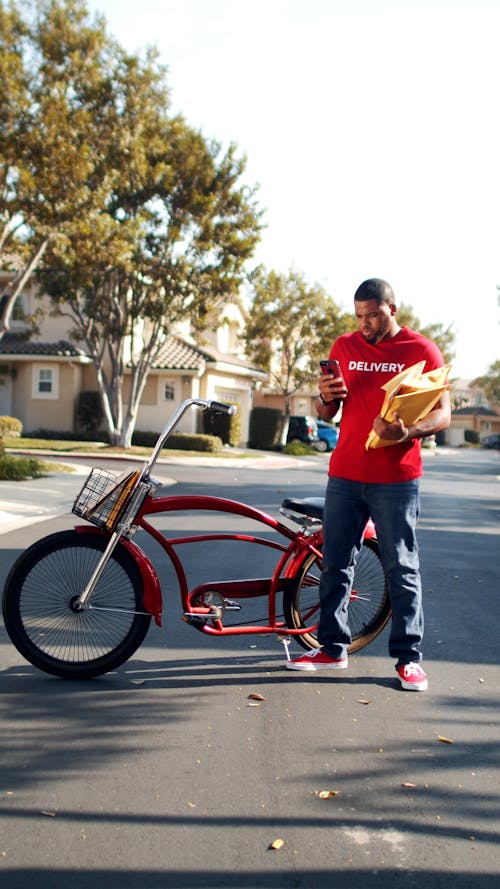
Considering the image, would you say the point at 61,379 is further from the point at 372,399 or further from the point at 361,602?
the point at 372,399

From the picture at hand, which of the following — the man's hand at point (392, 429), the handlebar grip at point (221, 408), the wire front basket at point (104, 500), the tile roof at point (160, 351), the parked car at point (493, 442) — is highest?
the tile roof at point (160, 351)

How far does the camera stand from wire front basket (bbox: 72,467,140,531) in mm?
4871

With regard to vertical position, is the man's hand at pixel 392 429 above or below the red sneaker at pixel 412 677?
above

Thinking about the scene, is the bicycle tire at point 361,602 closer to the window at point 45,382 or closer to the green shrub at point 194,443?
the green shrub at point 194,443

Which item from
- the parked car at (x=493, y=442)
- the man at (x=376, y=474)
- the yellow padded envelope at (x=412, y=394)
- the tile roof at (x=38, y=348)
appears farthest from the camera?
the parked car at (x=493, y=442)

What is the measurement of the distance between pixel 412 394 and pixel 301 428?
42527 mm

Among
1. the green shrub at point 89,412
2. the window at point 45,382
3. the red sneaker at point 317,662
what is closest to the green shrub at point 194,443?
the green shrub at point 89,412

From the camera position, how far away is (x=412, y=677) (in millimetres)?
5012

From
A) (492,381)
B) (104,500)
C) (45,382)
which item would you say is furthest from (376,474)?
(492,381)

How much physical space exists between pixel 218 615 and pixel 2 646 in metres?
1.49

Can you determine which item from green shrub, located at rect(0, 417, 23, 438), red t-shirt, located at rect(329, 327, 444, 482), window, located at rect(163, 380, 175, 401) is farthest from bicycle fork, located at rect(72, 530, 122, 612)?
window, located at rect(163, 380, 175, 401)

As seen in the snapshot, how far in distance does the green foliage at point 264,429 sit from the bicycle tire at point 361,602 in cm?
3733

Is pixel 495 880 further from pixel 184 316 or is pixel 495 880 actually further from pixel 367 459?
pixel 184 316

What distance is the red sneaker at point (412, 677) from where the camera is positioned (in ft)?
16.4
